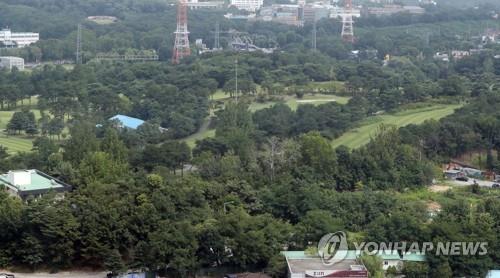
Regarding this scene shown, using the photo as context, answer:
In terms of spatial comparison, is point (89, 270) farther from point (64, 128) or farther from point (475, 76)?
point (475, 76)

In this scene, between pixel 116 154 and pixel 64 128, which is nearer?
pixel 116 154

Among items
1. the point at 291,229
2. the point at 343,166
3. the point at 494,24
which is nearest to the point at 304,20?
the point at 494,24

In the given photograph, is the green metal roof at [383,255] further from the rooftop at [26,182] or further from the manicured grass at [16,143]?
the manicured grass at [16,143]

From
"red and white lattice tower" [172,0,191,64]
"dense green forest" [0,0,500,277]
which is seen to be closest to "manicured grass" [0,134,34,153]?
"dense green forest" [0,0,500,277]

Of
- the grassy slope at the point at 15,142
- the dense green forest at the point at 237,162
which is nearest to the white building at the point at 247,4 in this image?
the dense green forest at the point at 237,162

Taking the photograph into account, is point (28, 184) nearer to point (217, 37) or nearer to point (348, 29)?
point (217, 37)

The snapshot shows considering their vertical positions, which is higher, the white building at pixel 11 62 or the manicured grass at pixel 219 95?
the manicured grass at pixel 219 95
